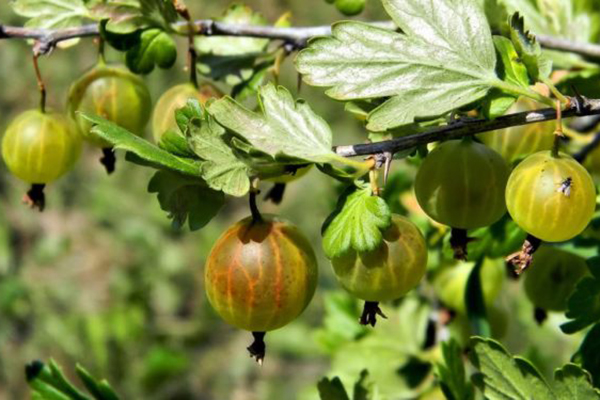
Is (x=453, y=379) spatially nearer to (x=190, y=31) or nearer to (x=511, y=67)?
(x=511, y=67)

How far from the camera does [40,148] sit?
0.97 meters

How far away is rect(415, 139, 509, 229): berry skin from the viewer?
0.72m

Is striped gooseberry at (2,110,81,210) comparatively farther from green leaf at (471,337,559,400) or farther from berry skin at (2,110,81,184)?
green leaf at (471,337,559,400)

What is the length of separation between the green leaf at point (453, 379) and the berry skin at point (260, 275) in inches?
8.2

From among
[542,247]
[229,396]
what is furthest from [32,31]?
[229,396]

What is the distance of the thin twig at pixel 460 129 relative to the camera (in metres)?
0.67

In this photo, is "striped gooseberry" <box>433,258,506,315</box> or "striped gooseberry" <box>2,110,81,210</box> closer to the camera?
"striped gooseberry" <box>2,110,81,210</box>

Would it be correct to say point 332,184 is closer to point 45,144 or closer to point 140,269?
point 45,144

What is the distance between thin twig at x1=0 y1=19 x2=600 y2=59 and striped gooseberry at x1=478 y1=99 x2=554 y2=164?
14 cm

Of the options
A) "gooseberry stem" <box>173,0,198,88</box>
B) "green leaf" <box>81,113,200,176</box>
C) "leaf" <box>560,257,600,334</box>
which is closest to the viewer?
"green leaf" <box>81,113,200,176</box>

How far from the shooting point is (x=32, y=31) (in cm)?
93

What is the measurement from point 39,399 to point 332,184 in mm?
593

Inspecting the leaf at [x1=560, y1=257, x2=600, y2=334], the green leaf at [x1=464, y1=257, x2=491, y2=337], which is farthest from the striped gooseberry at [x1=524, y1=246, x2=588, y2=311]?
the leaf at [x1=560, y1=257, x2=600, y2=334]

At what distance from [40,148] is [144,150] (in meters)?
0.36
